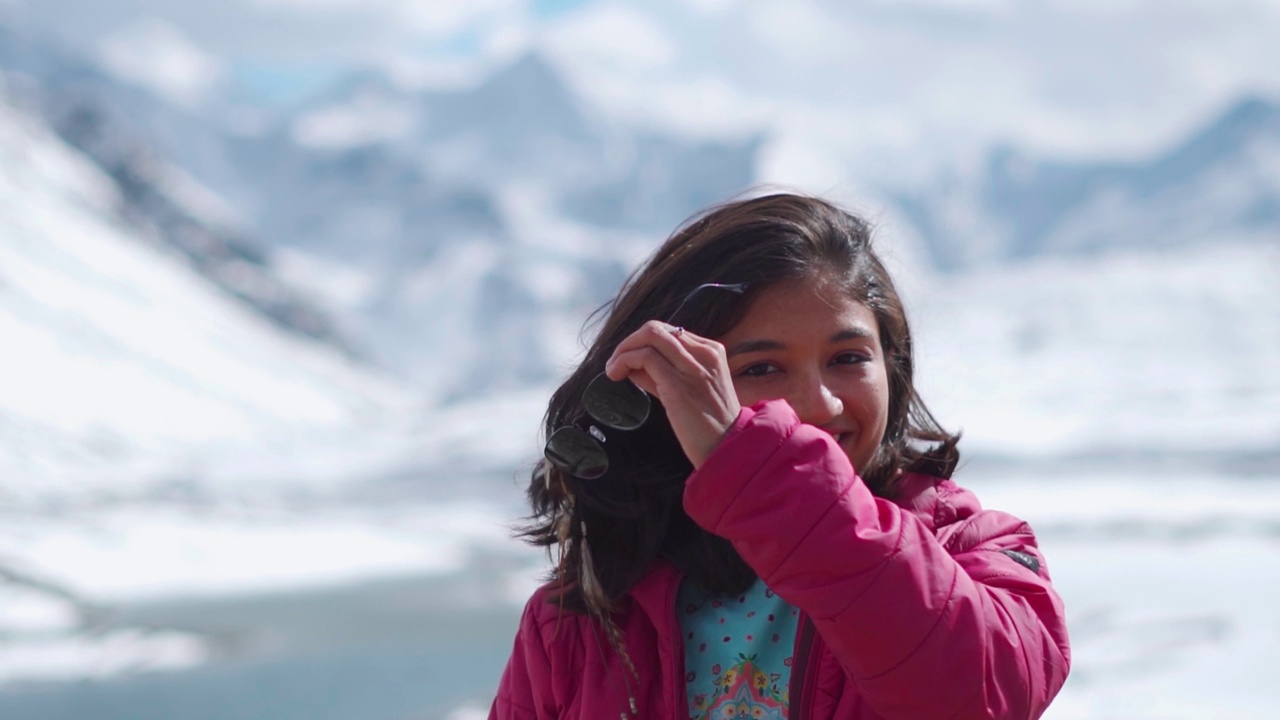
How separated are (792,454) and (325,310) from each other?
464ft

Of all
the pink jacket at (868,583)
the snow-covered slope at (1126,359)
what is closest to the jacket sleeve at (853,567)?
the pink jacket at (868,583)

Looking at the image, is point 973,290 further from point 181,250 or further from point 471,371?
point 471,371

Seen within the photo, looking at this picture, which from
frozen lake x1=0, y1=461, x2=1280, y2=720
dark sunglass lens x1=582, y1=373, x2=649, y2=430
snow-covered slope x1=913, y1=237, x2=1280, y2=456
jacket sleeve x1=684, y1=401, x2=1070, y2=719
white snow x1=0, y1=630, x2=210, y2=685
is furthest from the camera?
snow-covered slope x1=913, y1=237, x2=1280, y2=456

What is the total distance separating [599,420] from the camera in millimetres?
1382

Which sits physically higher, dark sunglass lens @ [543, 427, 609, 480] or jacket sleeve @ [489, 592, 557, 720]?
dark sunglass lens @ [543, 427, 609, 480]

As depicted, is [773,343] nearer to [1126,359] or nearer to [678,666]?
[678,666]

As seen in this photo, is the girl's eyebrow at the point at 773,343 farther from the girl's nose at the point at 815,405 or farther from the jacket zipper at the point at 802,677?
the jacket zipper at the point at 802,677

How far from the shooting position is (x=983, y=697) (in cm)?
Answer: 125

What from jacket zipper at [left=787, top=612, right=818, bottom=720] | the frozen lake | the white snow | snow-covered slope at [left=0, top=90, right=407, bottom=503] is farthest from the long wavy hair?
snow-covered slope at [left=0, top=90, right=407, bottom=503]

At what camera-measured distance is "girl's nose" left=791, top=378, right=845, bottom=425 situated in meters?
1.42

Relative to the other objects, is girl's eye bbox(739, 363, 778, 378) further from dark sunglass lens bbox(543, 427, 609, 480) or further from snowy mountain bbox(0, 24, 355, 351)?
snowy mountain bbox(0, 24, 355, 351)

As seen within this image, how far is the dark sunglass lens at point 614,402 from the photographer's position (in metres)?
1.37

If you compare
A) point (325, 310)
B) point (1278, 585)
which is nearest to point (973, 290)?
point (1278, 585)

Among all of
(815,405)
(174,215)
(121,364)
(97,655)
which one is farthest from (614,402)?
(174,215)
